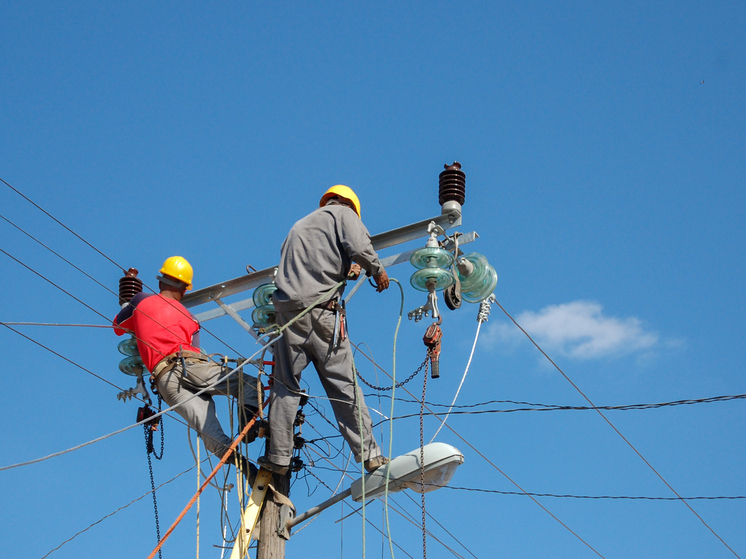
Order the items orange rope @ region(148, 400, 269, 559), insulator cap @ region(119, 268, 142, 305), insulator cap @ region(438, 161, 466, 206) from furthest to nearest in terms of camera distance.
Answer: insulator cap @ region(119, 268, 142, 305) < insulator cap @ region(438, 161, 466, 206) < orange rope @ region(148, 400, 269, 559)

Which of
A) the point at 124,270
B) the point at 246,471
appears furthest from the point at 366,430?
the point at 124,270

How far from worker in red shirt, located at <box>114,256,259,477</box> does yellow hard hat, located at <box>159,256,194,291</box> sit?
1.67 ft

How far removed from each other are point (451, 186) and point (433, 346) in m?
1.42

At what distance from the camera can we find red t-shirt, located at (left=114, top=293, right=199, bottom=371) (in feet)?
25.2

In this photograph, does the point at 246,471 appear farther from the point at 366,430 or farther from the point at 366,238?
the point at 366,238

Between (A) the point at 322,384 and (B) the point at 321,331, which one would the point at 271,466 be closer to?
(A) the point at 322,384

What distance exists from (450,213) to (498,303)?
98cm

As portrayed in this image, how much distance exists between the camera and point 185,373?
24.7 ft

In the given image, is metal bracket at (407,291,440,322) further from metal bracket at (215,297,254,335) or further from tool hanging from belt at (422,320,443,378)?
metal bracket at (215,297,254,335)

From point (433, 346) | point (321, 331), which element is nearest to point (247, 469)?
point (321, 331)

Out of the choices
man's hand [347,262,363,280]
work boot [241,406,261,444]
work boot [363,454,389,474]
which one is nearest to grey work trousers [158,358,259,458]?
A: work boot [241,406,261,444]

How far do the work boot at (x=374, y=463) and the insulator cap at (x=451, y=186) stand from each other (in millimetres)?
2102

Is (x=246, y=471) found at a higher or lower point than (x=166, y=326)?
lower

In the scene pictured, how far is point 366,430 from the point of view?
22.9 ft
